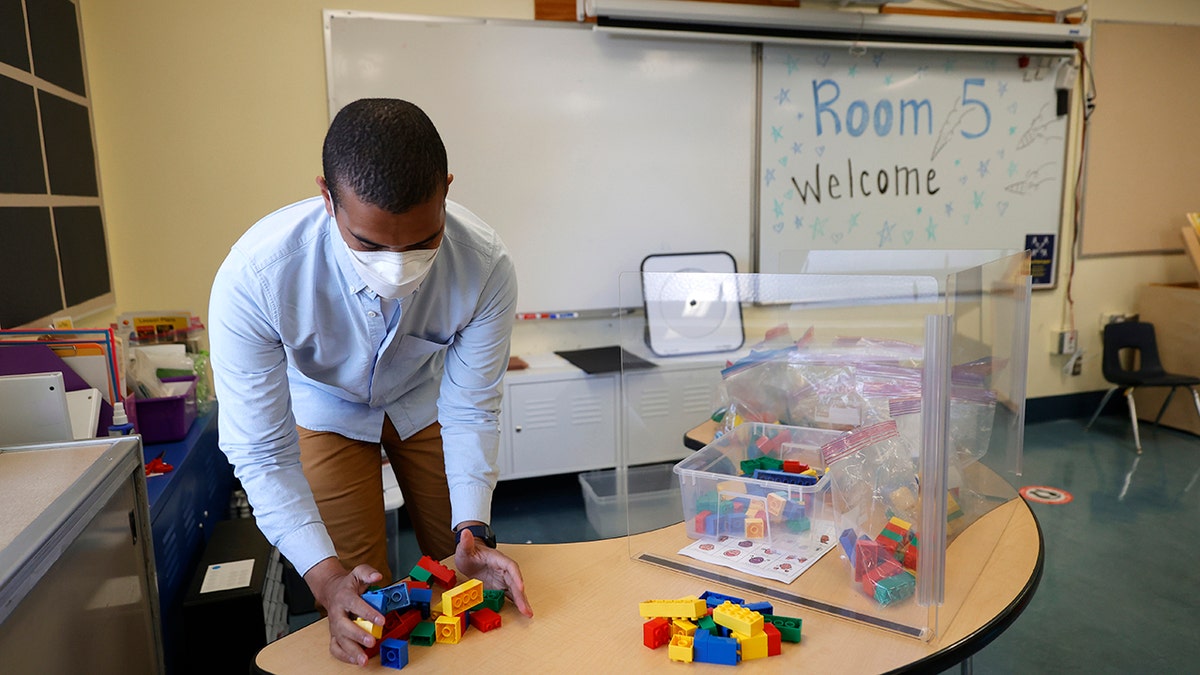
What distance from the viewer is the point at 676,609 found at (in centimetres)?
110

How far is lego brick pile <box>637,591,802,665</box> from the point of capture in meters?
1.02

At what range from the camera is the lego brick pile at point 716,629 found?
102cm

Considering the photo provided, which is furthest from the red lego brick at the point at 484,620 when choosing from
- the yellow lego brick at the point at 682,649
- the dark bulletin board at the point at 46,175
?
the dark bulletin board at the point at 46,175

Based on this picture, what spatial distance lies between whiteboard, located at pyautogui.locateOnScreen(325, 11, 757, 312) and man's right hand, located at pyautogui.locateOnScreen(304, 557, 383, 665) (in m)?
2.21

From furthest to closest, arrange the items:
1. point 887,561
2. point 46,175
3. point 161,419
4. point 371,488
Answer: point 46,175
point 161,419
point 371,488
point 887,561

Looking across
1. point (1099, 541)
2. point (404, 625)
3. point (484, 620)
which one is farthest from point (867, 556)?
point (1099, 541)

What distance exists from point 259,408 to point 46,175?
157cm

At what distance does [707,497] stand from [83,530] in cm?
99

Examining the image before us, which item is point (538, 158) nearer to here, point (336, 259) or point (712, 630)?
point (336, 259)

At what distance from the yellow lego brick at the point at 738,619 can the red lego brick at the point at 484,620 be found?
317mm

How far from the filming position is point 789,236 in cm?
367

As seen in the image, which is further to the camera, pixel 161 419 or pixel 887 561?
pixel 161 419

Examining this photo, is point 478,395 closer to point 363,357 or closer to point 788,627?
point 363,357

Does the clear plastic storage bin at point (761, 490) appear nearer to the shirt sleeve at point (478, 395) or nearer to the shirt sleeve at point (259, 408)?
the shirt sleeve at point (478, 395)
